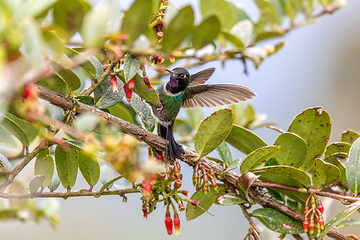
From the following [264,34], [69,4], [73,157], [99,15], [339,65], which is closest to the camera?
[99,15]

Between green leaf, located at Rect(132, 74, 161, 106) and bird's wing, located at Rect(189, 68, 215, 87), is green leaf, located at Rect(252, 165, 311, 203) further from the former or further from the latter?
bird's wing, located at Rect(189, 68, 215, 87)

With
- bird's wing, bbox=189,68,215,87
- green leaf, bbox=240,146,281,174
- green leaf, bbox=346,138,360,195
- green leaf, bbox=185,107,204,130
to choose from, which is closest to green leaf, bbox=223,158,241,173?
green leaf, bbox=240,146,281,174

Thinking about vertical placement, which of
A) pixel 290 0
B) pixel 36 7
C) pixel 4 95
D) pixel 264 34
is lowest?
pixel 4 95

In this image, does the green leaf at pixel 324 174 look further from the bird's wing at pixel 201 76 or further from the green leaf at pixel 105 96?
the bird's wing at pixel 201 76

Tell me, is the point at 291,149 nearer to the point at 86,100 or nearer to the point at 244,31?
the point at 244,31

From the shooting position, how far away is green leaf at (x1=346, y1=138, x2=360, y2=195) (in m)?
1.27

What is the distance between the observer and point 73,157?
1187mm

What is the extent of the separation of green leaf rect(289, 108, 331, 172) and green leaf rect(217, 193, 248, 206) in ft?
1.01

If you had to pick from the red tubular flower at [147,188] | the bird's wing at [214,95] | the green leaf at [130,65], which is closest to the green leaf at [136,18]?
the green leaf at [130,65]

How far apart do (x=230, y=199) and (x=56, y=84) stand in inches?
25.1

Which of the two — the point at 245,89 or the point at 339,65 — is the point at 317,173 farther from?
the point at 339,65

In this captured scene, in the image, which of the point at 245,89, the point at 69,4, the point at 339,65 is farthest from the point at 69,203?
the point at 339,65

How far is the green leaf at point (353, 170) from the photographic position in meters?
1.27

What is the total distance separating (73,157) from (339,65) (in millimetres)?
6045
